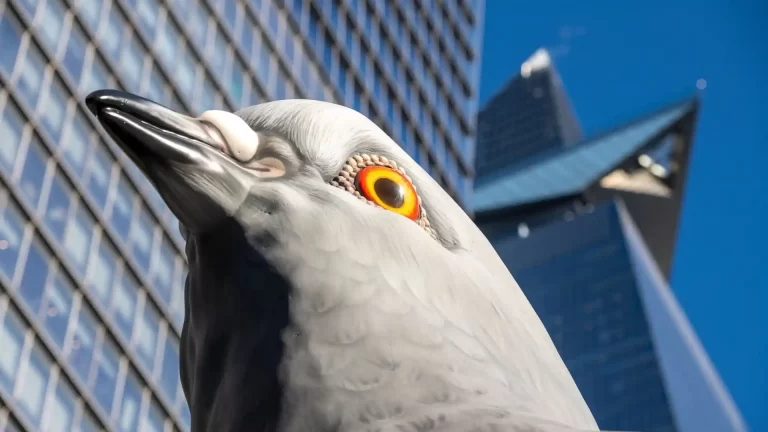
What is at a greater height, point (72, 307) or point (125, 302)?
point (72, 307)

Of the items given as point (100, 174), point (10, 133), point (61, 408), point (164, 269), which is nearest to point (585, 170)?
point (164, 269)

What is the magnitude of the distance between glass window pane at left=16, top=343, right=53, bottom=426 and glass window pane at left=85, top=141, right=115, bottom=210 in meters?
4.50

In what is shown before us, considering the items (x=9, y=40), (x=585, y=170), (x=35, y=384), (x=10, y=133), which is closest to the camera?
(x=35, y=384)

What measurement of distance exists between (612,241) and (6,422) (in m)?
58.9

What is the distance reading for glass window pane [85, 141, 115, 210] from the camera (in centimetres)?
2784

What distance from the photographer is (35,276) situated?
25250 mm

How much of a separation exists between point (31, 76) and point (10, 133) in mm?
1841

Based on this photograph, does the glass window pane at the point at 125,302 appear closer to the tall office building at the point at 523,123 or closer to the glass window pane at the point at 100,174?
the glass window pane at the point at 100,174

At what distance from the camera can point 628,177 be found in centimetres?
8888

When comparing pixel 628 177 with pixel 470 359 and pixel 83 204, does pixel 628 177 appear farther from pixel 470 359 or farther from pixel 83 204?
pixel 470 359

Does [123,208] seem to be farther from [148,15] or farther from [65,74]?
[148,15]

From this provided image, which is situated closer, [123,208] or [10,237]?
[10,237]

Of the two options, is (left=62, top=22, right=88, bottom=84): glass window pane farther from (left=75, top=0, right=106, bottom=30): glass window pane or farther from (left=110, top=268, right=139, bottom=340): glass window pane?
(left=110, top=268, right=139, bottom=340): glass window pane

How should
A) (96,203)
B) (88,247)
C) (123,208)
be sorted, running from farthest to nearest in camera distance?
(123,208), (96,203), (88,247)
